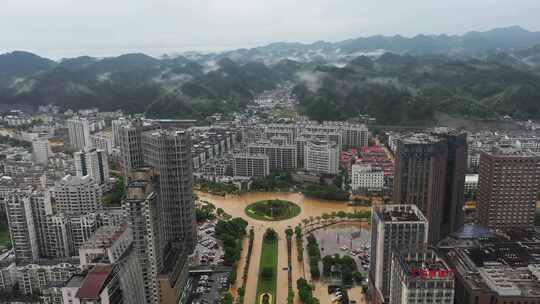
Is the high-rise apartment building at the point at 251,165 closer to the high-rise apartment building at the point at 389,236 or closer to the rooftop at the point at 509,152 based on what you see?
the rooftop at the point at 509,152

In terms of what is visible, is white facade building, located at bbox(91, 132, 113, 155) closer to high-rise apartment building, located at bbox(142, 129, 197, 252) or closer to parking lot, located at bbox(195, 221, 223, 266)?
parking lot, located at bbox(195, 221, 223, 266)

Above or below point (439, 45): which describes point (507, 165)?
below

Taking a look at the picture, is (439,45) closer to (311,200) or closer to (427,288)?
(311,200)

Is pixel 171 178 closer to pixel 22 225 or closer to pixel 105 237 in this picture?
pixel 105 237

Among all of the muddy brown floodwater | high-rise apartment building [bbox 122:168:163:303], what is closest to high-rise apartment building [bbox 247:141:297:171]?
the muddy brown floodwater

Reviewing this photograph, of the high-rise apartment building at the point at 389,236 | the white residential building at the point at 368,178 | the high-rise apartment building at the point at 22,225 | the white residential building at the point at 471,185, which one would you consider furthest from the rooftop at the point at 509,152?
the high-rise apartment building at the point at 22,225

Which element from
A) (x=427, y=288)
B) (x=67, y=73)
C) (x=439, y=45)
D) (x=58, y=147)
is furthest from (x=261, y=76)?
(x=439, y=45)

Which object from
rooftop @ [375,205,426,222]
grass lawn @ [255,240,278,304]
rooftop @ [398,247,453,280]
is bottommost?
grass lawn @ [255,240,278,304]

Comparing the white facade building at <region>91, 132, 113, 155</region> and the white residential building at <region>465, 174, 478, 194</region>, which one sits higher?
the white facade building at <region>91, 132, 113, 155</region>
